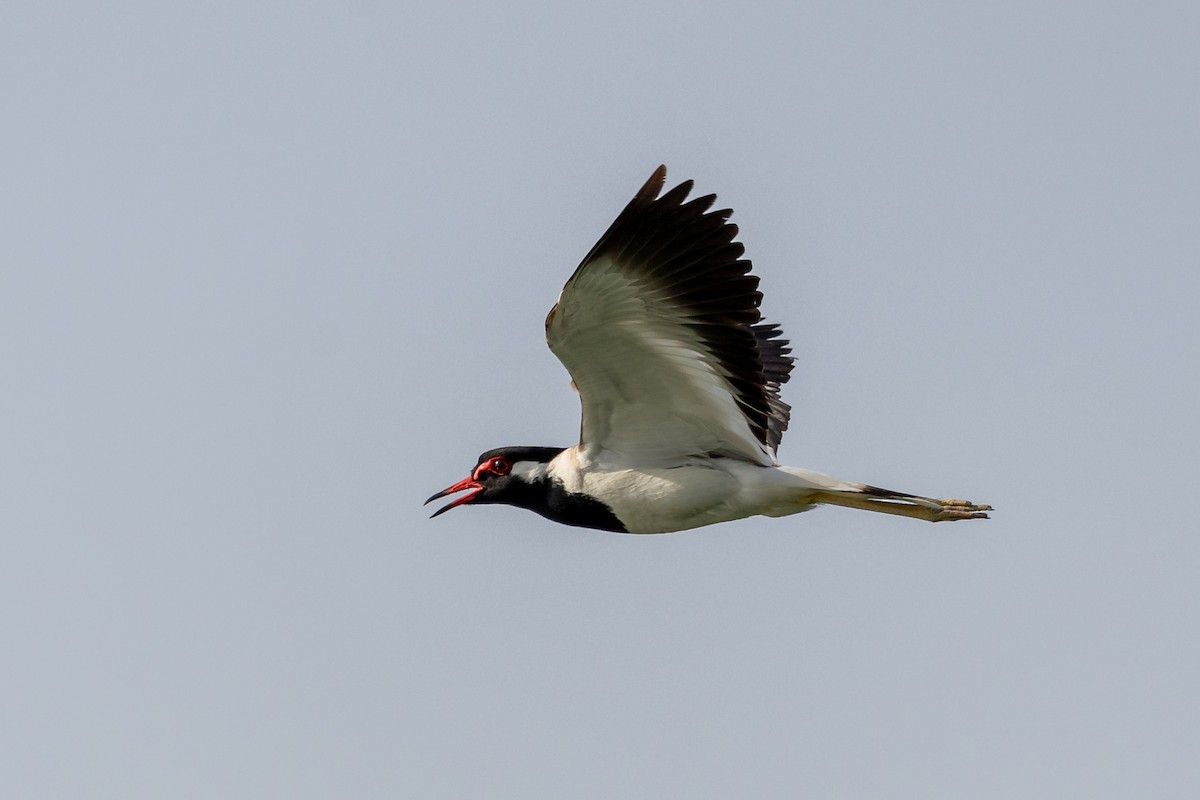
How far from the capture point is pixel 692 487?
48.0 ft

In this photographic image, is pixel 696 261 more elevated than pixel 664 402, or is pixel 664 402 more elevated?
pixel 696 261

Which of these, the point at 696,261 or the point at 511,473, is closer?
the point at 696,261

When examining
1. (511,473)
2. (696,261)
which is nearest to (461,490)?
(511,473)

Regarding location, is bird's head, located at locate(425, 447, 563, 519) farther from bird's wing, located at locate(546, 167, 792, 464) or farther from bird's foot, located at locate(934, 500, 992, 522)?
bird's foot, located at locate(934, 500, 992, 522)

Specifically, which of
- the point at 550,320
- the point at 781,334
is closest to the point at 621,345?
the point at 550,320

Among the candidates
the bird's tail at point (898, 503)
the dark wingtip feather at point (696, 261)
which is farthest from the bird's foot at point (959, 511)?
the dark wingtip feather at point (696, 261)

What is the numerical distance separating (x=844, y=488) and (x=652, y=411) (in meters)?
1.64

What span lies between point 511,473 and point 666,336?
2.20m

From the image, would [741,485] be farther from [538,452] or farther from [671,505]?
[538,452]

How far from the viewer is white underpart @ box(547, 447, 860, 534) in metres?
14.6

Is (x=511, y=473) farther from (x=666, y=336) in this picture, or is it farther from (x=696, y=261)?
(x=696, y=261)

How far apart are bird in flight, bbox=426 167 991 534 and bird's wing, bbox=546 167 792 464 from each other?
1 cm

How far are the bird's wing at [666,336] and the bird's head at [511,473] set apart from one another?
0.55 metres

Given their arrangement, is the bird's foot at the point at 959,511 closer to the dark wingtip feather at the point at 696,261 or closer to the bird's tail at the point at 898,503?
the bird's tail at the point at 898,503
